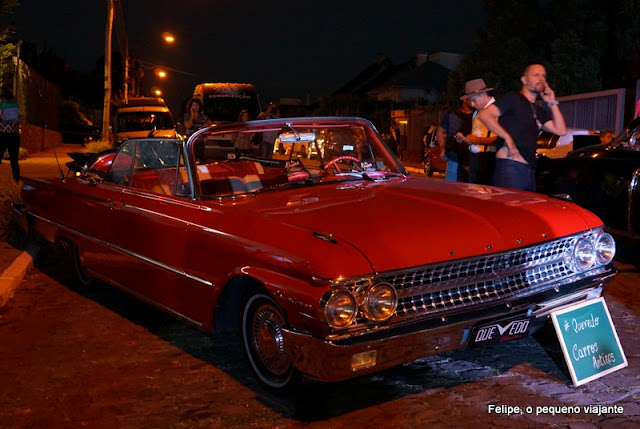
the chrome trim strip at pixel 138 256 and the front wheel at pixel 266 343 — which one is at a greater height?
the chrome trim strip at pixel 138 256

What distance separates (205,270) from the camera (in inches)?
175

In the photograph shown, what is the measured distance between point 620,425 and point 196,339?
9.47 feet

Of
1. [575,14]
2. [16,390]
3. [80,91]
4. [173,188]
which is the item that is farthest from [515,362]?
[80,91]

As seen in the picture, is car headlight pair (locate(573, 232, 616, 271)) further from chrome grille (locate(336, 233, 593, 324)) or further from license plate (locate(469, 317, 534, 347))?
license plate (locate(469, 317, 534, 347))

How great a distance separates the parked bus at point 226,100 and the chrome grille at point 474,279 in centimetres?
1868

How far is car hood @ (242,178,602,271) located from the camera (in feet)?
12.3

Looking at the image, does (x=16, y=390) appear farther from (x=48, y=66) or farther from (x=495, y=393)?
(x=48, y=66)

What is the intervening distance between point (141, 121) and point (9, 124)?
12.2m

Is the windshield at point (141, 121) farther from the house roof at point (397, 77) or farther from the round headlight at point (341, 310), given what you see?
the house roof at point (397, 77)

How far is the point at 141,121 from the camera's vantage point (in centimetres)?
2398

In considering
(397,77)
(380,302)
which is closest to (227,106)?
(380,302)

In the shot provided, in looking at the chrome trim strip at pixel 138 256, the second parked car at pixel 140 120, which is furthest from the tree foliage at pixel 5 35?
the chrome trim strip at pixel 138 256

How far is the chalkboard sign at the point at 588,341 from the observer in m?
4.04

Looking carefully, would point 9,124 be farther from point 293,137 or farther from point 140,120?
point 140,120
